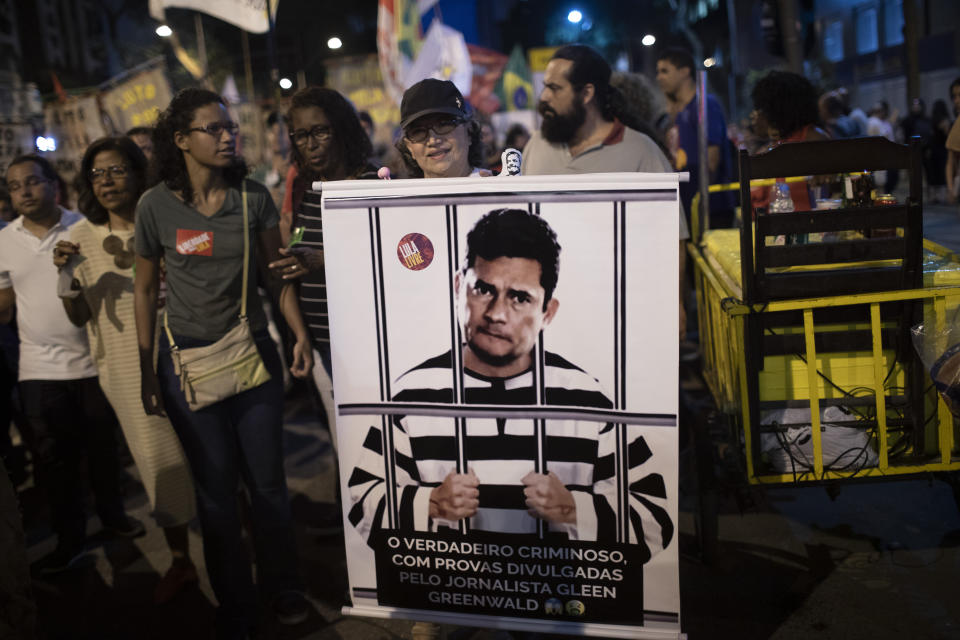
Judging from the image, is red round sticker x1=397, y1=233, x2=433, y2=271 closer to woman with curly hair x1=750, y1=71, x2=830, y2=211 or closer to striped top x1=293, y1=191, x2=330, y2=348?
striped top x1=293, y1=191, x2=330, y2=348

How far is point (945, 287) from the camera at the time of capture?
298 centimetres

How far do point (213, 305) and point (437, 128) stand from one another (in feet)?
3.93

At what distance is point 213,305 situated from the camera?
3.38 meters

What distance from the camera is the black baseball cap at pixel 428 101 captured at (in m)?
2.88

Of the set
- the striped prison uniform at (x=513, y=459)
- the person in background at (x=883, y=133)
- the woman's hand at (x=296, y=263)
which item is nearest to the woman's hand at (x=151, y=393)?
the woman's hand at (x=296, y=263)

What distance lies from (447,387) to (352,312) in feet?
1.18

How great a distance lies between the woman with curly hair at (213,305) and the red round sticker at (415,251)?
1.23m

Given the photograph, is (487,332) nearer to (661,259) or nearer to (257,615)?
(661,259)

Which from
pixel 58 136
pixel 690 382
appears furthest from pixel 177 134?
pixel 58 136

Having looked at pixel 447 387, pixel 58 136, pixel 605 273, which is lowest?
pixel 447 387

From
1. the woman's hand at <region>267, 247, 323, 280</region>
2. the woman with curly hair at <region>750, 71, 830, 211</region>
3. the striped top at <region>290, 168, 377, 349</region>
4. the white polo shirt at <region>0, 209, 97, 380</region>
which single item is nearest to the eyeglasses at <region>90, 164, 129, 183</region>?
the white polo shirt at <region>0, 209, 97, 380</region>

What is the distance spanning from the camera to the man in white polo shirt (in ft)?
14.2

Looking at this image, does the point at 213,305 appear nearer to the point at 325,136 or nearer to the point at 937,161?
the point at 325,136

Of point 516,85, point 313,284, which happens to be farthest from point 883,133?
point 313,284
